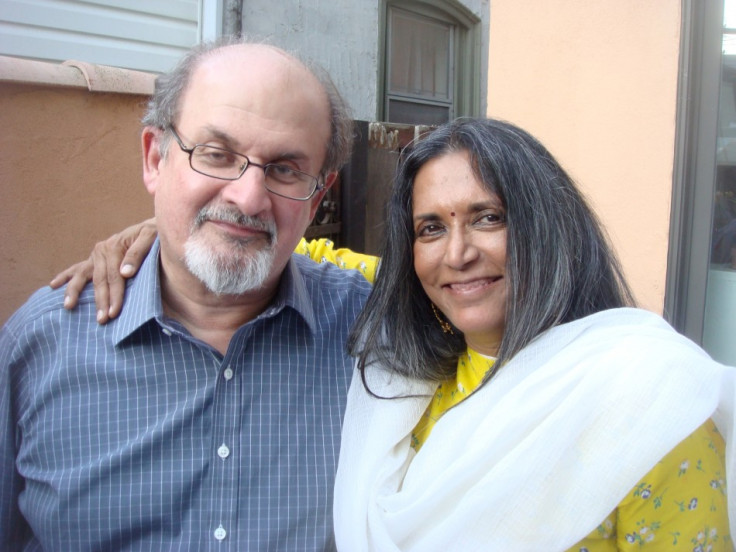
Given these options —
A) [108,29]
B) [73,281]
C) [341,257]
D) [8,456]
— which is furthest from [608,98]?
[108,29]

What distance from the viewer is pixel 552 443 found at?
52.1 inches

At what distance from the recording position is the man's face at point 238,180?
1.66 m

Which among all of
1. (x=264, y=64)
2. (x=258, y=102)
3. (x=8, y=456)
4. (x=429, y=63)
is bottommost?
(x=8, y=456)

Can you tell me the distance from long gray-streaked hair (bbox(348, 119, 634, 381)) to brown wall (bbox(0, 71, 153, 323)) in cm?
173

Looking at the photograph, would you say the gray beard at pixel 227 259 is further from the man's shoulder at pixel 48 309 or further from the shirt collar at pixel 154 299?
the man's shoulder at pixel 48 309

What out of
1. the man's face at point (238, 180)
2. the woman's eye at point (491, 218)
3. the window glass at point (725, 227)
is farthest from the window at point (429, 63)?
the woman's eye at point (491, 218)

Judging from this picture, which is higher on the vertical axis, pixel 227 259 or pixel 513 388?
pixel 227 259

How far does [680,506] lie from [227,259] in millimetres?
1133

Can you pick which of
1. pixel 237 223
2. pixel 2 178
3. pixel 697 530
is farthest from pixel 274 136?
pixel 2 178

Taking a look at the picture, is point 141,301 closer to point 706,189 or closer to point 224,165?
point 224,165

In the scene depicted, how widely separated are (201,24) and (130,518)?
3.90 m

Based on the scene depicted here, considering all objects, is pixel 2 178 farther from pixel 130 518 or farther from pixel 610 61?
pixel 610 61

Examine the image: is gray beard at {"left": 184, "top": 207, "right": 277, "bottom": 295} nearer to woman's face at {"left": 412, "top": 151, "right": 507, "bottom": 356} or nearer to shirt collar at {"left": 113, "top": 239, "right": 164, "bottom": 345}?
shirt collar at {"left": 113, "top": 239, "right": 164, "bottom": 345}

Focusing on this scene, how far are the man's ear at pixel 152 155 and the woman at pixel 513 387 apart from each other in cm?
65
